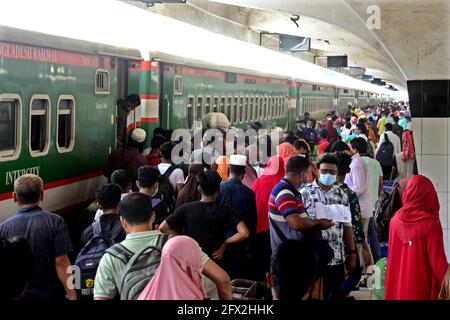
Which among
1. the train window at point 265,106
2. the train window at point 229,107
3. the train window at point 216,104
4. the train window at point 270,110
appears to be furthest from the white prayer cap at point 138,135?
the train window at point 270,110

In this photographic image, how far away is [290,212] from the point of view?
478cm

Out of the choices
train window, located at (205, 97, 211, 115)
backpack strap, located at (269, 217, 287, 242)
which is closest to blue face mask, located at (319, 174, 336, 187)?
backpack strap, located at (269, 217, 287, 242)

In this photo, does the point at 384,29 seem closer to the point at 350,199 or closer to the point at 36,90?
the point at 350,199

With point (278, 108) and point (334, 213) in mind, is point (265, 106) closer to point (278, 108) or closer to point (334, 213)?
point (278, 108)

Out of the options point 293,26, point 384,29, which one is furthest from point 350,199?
point 293,26

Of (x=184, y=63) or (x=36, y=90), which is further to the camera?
(x=184, y=63)

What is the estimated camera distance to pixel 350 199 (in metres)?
5.72

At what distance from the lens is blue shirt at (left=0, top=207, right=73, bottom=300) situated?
4.07 m

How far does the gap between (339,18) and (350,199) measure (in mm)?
2493

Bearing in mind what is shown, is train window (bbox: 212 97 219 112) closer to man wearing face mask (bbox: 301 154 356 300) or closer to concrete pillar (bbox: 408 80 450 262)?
concrete pillar (bbox: 408 80 450 262)

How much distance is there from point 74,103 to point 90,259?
329 cm

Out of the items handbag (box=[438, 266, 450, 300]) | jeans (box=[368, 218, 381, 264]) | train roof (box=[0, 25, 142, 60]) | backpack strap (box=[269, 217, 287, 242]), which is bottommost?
jeans (box=[368, 218, 381, 264])

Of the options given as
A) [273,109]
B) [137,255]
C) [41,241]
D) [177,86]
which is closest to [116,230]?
[41,241]

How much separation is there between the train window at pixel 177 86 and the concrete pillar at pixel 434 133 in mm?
4206
